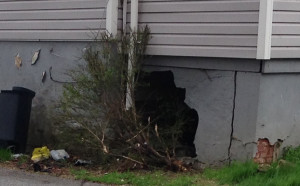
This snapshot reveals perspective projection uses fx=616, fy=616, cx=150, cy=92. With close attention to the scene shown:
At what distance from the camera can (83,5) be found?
9477mm

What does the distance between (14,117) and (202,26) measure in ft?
10.4

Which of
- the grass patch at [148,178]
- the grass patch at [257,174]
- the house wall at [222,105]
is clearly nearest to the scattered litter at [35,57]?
the house wall at [222,105]

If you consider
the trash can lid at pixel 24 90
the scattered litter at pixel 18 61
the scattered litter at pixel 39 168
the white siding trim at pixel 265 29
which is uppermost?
the white siding trim at pixel 265 29

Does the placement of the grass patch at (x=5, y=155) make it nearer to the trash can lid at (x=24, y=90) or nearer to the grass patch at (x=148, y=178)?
the trash can lid at (x=24, y=90)

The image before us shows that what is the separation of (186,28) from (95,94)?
1.56 meters

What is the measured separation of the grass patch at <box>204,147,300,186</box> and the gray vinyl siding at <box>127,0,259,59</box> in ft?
4.58

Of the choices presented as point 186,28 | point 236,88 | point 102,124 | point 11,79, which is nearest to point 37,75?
point 11,79

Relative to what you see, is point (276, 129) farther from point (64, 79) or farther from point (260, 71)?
point (64, 79)

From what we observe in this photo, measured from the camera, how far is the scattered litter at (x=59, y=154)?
28.6 ft

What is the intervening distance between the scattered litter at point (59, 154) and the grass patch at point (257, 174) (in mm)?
2141

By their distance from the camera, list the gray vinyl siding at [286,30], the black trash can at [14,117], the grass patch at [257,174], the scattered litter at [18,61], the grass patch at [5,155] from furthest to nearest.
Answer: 1. the scattered litter at [18,61]
2. the black trash can at [14,117]
3. the grass patch at [5,155]
4. the gray vinyl siding at [286,30]
5. the grass patch at [257,174]

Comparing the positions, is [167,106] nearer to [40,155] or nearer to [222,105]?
[222,105]

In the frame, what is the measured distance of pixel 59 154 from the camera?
28.9 feet

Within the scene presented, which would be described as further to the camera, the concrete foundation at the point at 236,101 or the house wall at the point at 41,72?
the house wall at the point at 41,72
